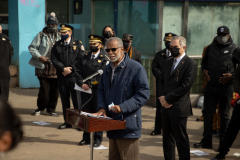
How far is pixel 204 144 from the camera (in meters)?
6.43

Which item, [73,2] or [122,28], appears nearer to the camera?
[122,28]

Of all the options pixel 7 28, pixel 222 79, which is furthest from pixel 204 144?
pixel 7 28

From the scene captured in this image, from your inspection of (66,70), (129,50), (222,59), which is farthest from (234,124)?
(66,70)

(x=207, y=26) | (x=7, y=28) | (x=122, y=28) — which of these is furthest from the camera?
(x=7, y=28)

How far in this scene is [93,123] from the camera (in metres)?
3.92

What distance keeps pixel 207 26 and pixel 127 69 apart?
649 cm

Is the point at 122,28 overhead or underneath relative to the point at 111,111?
overhead

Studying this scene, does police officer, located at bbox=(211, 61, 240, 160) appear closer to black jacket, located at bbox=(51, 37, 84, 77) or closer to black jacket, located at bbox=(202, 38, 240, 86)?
black jacket, located at bbox=(202, 38, 240, 86)

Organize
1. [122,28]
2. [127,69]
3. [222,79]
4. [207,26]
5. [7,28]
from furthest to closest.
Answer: [7,28] → [122,28] → [207,26] → [222,79] → [127,69]

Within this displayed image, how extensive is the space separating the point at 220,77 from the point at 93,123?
127 inches

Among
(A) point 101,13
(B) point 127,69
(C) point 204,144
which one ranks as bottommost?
(C) point 204,144

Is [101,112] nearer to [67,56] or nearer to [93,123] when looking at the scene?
[93,123]

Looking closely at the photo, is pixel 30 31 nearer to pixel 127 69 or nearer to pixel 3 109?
pixel 127 69

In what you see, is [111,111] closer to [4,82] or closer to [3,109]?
[3,109]
